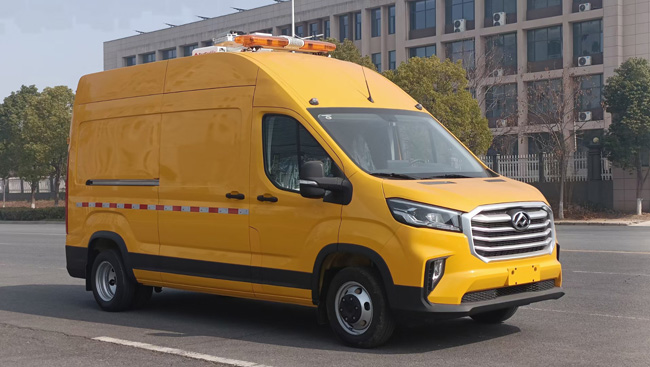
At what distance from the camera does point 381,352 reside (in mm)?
7523

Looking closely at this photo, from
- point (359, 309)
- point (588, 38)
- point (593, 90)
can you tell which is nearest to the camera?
point (359, 309)

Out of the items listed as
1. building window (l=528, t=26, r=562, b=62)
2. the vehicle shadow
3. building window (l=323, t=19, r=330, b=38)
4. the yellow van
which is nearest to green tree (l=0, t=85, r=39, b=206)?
building window (l=323, t=19, r=330, b=38)

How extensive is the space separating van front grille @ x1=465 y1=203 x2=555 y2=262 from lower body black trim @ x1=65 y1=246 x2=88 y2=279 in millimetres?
5373

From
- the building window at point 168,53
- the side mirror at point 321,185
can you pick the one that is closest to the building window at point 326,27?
the building window at point 168,53

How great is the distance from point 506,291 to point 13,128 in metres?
65.4

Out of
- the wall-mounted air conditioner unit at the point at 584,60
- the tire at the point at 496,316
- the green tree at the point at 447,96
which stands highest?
the wall-mounted air conditioner unit at the point at 584,60

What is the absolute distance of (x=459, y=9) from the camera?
54188 mm

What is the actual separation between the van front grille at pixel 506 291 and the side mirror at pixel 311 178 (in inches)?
62.1

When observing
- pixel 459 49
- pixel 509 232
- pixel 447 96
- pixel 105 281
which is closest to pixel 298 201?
pixel 509 232

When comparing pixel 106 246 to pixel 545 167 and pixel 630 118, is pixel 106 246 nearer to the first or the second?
pixel 545 167

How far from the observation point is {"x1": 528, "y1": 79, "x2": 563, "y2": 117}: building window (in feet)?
127

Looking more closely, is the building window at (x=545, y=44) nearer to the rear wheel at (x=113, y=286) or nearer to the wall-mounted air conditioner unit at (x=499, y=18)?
the wall-mounted air conditioner unit at (x=499, y=18)

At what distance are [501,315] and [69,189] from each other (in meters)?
5.61

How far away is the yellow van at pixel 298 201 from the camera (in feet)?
24.2
